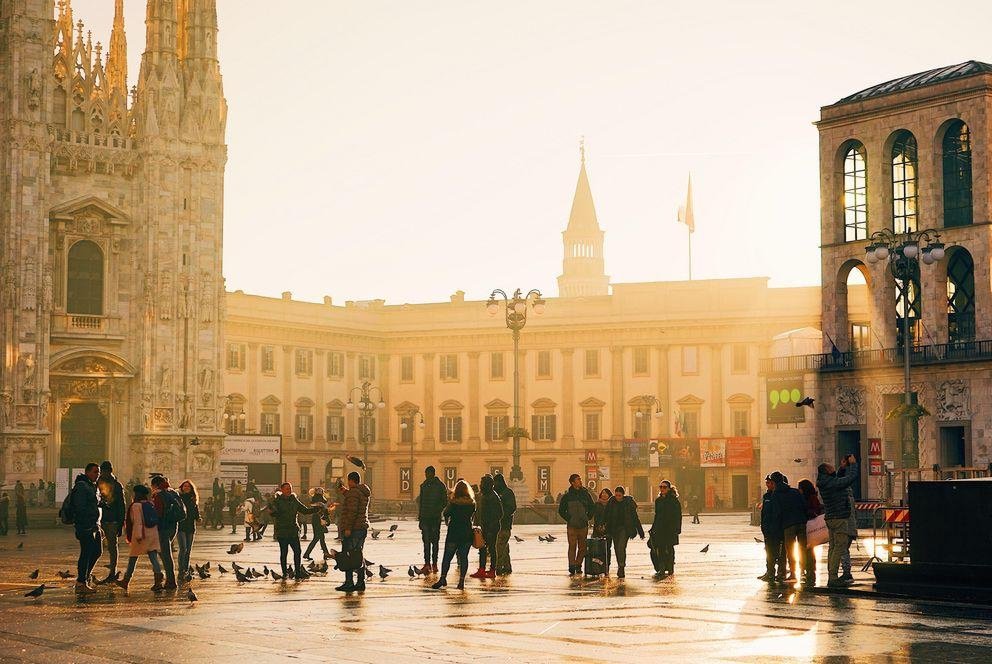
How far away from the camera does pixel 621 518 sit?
2555 cm

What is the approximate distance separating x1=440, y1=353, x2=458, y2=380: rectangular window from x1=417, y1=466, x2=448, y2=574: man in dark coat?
7055 centimetres

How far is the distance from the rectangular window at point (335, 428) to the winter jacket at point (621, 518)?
220ft

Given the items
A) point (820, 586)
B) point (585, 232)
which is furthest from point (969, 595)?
point (585, 232)

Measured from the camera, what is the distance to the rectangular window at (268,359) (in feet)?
288

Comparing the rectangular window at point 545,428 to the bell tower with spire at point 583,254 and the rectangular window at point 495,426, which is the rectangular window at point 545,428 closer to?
the rectangular window at point 495,426

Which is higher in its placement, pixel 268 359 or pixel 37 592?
pixel 268 359

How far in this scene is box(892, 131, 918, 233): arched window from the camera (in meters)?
58.8

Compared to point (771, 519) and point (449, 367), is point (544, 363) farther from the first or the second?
point (771, 519)

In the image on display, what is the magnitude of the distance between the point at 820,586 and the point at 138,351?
42.5 metres

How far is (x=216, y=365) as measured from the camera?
199ft

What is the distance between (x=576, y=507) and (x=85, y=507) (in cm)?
825

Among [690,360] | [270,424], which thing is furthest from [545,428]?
[270,424]

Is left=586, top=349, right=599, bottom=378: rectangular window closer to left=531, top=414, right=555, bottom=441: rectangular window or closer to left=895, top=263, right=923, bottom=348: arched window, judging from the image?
left=531, top=414, right=555, bottom=441: rectangular window

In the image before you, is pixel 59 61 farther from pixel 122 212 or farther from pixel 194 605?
pixel 194 605
